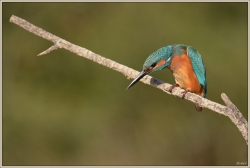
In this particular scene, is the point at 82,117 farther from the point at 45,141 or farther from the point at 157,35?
the point at 157,35

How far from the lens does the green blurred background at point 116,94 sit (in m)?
5.50

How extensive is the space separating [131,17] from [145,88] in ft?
3.61

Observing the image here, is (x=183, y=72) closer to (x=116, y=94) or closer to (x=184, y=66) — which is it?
(x=184, y=66)

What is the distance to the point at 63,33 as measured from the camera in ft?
19.0

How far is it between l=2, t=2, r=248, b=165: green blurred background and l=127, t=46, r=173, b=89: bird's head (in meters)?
2.04

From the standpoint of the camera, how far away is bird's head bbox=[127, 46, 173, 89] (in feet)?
9.99

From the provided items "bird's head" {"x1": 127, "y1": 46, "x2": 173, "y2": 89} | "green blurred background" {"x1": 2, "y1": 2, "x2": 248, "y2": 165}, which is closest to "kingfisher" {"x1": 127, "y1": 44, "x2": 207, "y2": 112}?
"bird's head" {"x1": 127, "y1": 46, "x2": 173, "y2": 89}

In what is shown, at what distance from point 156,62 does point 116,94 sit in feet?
8.30

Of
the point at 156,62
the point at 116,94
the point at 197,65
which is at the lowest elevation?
the point at 116,94

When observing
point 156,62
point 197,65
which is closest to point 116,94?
point 197,65

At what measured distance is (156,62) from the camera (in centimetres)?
313

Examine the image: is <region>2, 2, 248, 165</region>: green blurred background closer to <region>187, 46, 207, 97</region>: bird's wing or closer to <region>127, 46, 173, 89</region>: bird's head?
<region>187, 46, 207, 97</region>: bird's wing

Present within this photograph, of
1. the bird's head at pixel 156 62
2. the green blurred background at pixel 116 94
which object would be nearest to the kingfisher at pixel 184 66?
the bird's head at pixel 156 62

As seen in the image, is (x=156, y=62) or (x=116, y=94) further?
(x=116, y=94)
